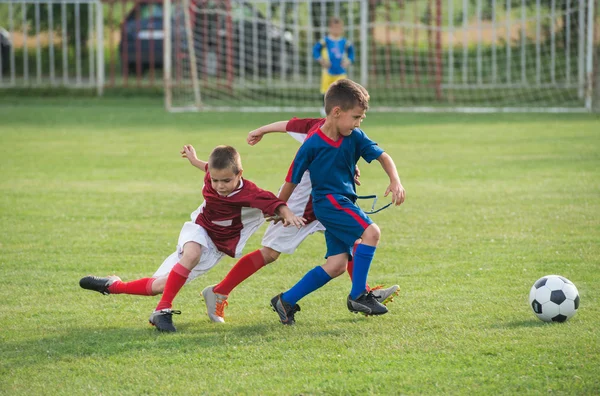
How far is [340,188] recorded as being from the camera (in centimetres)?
490

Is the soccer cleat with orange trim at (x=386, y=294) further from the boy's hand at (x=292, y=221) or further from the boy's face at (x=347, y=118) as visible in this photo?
the boy's face at (x=347, y=118)

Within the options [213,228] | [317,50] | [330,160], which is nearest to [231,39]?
[317,50]

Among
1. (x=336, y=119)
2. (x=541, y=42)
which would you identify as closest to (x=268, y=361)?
(x=336, y=119)

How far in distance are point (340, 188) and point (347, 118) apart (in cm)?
39

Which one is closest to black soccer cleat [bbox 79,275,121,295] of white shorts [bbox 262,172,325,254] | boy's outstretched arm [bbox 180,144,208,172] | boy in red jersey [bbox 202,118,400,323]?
boy in red jersey [bbox 202,118,400,323]

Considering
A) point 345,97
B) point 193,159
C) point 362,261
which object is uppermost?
point 345,97

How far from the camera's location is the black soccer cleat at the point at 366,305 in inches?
193

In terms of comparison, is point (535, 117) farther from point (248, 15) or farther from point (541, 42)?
point (248, 15)

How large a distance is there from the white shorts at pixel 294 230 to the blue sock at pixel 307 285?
26 centimetres

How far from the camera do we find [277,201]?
15.7 ft

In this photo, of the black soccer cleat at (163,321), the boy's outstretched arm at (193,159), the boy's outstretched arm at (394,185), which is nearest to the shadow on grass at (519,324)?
the boy's outstretched arm at (394,185)

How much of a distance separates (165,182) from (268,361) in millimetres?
5764

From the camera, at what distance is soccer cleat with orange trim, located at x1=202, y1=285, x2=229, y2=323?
16.6 feet

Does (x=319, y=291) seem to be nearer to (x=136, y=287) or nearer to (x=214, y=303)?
(x=214, y=303)
